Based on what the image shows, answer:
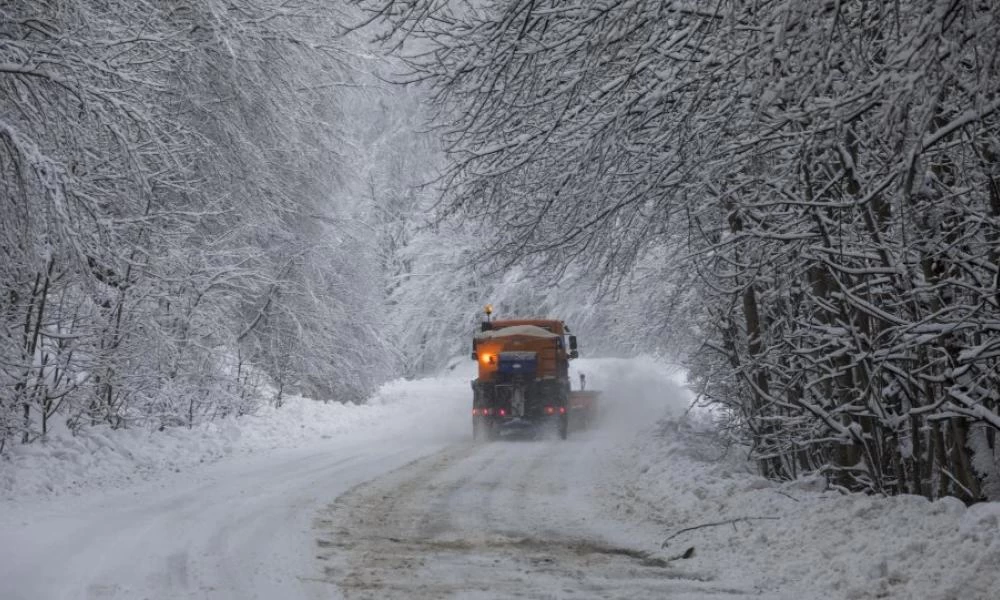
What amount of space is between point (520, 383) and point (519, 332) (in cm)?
162

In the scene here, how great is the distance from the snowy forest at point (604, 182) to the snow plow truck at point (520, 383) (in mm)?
5020

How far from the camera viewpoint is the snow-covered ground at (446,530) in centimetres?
578

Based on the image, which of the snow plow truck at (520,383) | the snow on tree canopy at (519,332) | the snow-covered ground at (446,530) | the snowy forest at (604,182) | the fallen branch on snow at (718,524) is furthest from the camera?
the snow on tree canopy at (519,332)

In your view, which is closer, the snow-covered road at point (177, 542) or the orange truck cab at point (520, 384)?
the snow-covered road at point (177, 542)

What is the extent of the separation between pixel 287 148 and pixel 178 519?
8034mm

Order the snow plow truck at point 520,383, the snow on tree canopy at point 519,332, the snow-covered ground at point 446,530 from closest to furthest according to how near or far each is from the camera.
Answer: the snow-covered ground at point 446,530 < the snow plow truck at point 520,383 < the snow on tree canopy at point 519,332

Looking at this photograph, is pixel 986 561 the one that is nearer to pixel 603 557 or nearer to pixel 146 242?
pixel 603 557

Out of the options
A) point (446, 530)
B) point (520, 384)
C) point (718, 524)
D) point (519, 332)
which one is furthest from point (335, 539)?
point (519, 332)

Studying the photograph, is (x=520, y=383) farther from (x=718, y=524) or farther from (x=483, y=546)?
(x=483, y=546)

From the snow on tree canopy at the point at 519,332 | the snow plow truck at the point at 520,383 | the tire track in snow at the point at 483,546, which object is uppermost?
the snow on tree canopy at the point at 519,332

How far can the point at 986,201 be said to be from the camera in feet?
21.3

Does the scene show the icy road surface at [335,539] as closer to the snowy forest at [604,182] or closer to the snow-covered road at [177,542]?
the snow-covered road at [177,542]

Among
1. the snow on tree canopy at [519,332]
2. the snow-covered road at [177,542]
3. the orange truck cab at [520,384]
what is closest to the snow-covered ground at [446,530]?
the snow-covered road at [177,542]

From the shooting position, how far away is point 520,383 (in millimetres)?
20781
